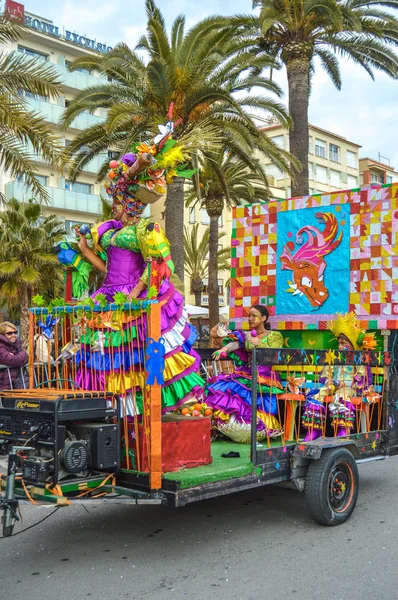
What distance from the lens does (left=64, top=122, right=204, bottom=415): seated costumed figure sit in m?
4.75

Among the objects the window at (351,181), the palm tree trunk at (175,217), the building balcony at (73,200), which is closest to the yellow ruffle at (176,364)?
the palm tree trunk at (175,217)

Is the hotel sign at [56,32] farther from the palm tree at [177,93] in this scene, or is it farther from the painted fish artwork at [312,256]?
the painted fish artwork at [312,256]

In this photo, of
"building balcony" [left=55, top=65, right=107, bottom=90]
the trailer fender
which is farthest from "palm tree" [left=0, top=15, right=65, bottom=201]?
"building balcony" [left=55, top=65, right=107, bottom=90]

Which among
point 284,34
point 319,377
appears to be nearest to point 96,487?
point 319,377

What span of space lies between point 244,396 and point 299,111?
10778mm

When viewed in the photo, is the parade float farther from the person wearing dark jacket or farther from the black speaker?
the person wearing dark jacket

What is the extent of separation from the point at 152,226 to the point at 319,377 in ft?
7.44

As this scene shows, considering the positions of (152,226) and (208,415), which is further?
(208,415)

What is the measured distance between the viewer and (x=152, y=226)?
4938mm

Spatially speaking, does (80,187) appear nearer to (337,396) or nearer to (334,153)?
(334,153)

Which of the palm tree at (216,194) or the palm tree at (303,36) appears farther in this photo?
the palm tree at (216,194)

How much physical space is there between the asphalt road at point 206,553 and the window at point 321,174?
49.2 metres

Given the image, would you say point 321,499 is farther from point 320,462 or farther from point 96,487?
point 96,487

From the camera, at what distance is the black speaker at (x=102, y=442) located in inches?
171
